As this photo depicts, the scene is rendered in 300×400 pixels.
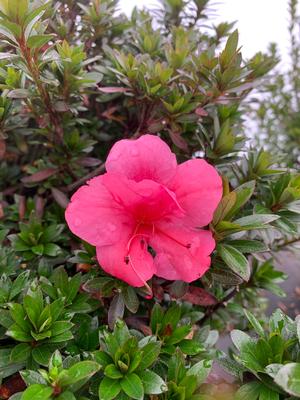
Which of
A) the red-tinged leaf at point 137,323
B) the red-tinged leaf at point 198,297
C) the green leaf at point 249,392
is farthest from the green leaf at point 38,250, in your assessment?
the green leaf at point 249,392

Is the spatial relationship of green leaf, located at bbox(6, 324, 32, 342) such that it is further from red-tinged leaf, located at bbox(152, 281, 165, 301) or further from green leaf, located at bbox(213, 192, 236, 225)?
green leaf, located at bbox(213, 192, 236, 225)

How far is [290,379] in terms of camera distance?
0.73 metres

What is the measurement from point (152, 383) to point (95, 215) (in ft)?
1.07

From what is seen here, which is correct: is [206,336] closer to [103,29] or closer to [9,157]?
[9,157]

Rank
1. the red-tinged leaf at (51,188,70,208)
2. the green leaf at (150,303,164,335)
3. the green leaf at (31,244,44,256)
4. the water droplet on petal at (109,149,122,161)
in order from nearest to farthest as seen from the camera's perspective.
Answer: the water droplet on petal at (109,149,122,161) < the green leaf at (150,303,164,335) < the green leaf at (31,244,44,256) < the red-tinged leaf at (51,188,70,208)

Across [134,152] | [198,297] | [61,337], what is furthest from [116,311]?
[134,152]

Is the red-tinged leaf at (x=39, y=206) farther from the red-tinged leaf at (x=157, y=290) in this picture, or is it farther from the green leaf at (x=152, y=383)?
the green leaf at (x=152, y=383)

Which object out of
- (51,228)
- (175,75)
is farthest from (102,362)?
(175,75)

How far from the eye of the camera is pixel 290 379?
729 millimetres

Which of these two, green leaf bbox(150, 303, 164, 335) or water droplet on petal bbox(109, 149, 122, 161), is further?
green leaf bbox(150, 303, 164, 335)

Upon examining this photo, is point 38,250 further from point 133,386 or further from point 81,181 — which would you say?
point 133,386

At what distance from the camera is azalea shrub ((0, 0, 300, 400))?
0.87 meters

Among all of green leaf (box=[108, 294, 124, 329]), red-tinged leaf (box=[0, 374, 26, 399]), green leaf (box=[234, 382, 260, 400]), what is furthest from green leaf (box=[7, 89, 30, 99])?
green leaf (box=[234, 382, 260, 400])

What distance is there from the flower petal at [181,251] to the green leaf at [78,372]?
0.24m
